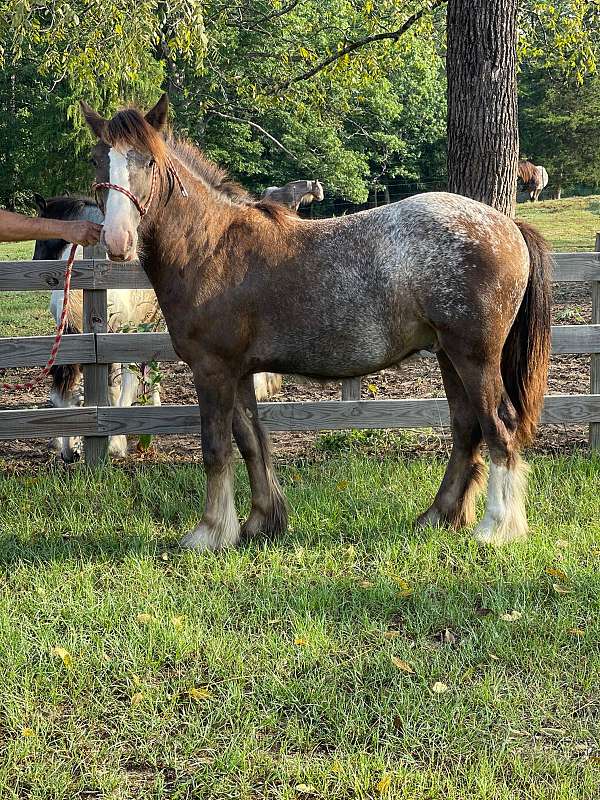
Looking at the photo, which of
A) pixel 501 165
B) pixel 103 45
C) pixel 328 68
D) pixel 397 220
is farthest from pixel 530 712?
pixel 328 68

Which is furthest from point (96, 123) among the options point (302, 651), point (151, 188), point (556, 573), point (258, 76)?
point (258, 76)

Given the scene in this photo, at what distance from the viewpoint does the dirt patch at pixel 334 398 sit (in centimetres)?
665

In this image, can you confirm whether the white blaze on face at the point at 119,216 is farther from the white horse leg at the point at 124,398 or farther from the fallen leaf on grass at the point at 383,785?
the fallen leaf on grass at the point at 383,785

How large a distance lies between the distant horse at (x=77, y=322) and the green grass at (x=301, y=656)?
1.36 meters

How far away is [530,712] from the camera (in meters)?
3.13

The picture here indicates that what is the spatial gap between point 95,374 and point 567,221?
1766 centimetres

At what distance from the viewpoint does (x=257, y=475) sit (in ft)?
16.5

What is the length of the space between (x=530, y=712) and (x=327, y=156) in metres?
30.2

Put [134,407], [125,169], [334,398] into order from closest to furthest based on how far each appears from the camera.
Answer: [125,169] → [134,407] → [334,398]

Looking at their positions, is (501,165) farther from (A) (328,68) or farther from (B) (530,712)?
(A) (328,68)

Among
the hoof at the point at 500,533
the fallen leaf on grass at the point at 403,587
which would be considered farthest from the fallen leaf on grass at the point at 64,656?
the hoof at the point at 500,533

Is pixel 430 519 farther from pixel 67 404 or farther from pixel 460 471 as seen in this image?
pixel 67 404

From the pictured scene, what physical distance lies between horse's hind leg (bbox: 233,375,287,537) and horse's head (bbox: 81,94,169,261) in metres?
1.22

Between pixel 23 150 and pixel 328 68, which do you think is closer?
pixel 328 68
